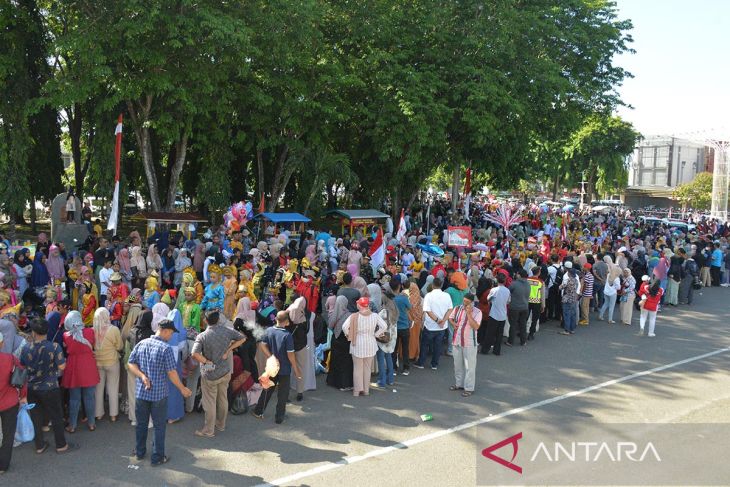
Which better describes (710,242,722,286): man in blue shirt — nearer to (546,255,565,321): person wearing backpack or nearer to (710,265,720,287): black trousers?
(710,265,720,287): black trousers

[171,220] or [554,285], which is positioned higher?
[171,220]

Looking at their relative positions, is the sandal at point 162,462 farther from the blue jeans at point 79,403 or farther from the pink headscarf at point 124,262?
the pink headscarf at point 124,262

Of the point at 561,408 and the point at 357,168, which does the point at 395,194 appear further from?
the point at 561,408

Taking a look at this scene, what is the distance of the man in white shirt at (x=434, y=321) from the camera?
9.70m

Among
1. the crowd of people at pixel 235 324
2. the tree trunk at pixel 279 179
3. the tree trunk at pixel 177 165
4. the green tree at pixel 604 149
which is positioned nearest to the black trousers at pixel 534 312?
the crowd of people at pixel 235 324

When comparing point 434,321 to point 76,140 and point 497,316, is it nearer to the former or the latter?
Result: point 497,316

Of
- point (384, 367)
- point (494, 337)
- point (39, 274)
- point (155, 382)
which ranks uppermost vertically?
point (39, 274)

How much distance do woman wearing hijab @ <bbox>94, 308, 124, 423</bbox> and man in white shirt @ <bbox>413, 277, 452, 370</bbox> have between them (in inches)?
183

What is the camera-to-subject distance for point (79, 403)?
7.20 metres

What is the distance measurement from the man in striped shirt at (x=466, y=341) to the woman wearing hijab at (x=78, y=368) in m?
4.86

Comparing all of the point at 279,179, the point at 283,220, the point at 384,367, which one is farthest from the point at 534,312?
the point at 279,179

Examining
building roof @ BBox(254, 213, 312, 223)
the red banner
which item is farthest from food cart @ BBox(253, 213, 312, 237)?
the red banner

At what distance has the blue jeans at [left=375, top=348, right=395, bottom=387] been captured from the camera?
915 cm

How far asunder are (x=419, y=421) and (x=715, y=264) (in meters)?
16.5
